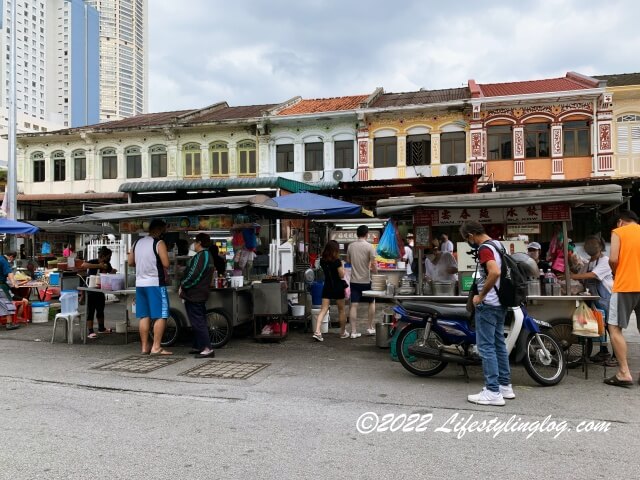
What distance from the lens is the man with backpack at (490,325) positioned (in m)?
5.13

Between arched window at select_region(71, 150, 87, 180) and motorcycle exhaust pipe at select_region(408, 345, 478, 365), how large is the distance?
989 inches

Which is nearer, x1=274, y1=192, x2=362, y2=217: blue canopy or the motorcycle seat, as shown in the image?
the motorcycle seat

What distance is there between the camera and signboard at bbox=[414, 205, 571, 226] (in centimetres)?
721

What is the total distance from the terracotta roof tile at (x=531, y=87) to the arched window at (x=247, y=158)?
11.1 meters

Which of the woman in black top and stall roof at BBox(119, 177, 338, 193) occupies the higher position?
stall roof at BBox(119, 177, 338, 193)

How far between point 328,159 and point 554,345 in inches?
729

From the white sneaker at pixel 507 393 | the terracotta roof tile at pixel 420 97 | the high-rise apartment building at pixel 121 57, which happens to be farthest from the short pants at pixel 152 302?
the high-rise apartment building at pixel 121 57

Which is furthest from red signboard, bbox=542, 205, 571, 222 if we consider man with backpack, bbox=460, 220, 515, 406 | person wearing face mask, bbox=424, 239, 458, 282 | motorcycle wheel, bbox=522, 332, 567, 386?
man with backpack, bbox=460, 220, 515, 406

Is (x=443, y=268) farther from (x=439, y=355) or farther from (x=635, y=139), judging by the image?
(x=635, y=139)

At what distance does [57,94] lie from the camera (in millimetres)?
60188

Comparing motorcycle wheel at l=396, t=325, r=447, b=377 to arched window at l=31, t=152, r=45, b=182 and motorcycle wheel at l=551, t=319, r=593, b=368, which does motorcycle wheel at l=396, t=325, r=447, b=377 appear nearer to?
motorcycle wheel at l=551, t=319, r=593, b=368

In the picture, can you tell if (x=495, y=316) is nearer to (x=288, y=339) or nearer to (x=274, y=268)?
(x=288, y=339)

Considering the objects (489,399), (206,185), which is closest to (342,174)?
(206,185)

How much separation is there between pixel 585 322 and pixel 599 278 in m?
0.93
